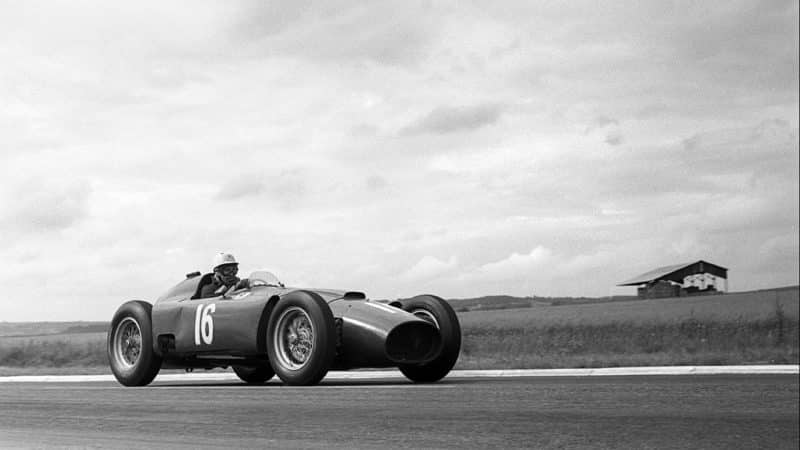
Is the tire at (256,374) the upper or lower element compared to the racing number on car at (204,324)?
lower

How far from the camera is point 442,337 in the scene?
9789 mm

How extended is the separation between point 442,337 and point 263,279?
269 cm

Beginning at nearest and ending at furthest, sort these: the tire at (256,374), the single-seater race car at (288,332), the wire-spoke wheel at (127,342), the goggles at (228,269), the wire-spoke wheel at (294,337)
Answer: the single-seater race car at (288,332), the wire-spoke wheel at (294,337), the goggles at (228,269), the wire-spoke wheel at (127,342), the tire at (256,374)

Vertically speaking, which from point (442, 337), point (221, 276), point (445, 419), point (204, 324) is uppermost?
point (221, 276)

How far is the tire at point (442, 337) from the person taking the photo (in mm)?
9688

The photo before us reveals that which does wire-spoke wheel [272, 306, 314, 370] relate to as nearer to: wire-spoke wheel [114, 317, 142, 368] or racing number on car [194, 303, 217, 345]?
racing number on car [194, 303, 217, 345]

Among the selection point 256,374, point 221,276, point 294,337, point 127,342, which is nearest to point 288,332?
point 294,337

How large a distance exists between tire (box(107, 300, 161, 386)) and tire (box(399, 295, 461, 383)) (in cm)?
376

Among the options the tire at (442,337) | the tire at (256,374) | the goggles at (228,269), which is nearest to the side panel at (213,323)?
the goggles at (228,269)

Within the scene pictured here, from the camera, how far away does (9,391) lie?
432 inches

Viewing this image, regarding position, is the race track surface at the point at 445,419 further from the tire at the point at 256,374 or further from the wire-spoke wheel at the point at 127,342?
the tire at the point at 256,374

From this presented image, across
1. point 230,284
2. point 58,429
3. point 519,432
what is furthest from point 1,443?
point 230,284

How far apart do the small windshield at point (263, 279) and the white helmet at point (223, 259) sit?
681mm

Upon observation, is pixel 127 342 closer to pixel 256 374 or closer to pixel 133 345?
pixel 133 345
